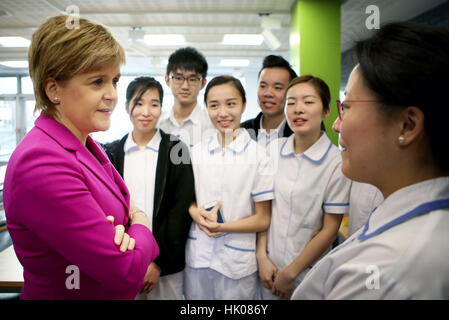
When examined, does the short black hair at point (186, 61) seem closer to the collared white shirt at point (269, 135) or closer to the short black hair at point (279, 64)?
the short black hair at point (279, 64)

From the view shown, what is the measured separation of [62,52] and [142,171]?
889 mm

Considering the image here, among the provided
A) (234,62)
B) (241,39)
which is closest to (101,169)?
(241,39)

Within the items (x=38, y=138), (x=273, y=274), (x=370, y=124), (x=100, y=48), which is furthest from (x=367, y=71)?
(x=273, y=274)

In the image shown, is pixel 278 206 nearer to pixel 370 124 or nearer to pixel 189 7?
pixel 370 124

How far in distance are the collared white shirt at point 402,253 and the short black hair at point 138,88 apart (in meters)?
1.36

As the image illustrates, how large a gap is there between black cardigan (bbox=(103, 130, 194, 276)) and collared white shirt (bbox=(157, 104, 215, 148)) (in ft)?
1.22

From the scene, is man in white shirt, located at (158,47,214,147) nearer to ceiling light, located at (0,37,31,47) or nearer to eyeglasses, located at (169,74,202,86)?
eyeglasses, located at (169,74,202,86)

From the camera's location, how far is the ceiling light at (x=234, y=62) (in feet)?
25.4

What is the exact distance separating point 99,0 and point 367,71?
4171 millimetres

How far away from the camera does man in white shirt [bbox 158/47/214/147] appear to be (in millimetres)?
1960

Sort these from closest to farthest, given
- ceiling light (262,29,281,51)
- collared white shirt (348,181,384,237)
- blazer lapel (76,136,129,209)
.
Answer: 1. blazer lapel (76,136,129,209)
2. collared white shirt (348,181,384,237)
3. ceiling light (262,29,281,51)

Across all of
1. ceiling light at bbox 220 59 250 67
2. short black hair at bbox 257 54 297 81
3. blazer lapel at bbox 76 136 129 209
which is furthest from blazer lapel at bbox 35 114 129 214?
ceiling light at bbox 220 59 250 67

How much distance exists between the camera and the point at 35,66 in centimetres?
79

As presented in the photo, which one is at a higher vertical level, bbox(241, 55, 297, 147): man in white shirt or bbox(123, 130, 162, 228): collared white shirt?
bbox(241, 55, 297, 147): man in white shirt
